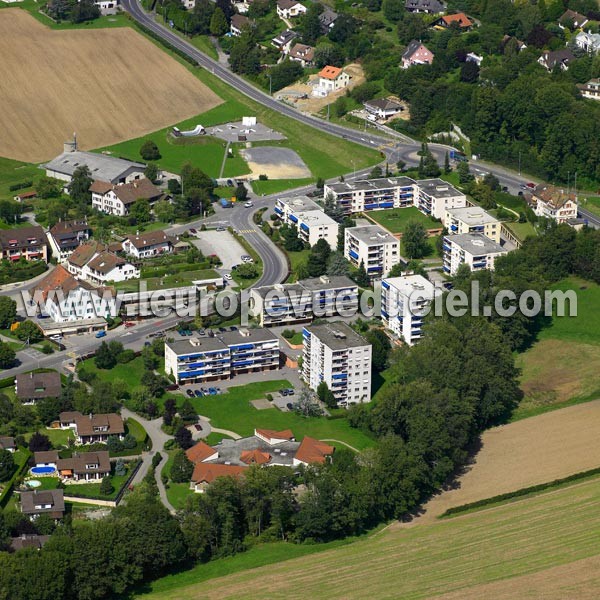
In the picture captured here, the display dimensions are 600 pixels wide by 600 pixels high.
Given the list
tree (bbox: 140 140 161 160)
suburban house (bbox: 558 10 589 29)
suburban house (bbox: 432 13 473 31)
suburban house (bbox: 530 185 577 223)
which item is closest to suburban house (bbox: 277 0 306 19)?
suburban house (bbox: 432 13 473 31)

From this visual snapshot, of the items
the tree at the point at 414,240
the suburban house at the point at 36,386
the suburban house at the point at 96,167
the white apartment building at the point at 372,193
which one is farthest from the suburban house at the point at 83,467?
the suburban house at the point at 96,167

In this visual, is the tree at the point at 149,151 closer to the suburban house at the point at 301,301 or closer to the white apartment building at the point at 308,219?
the white apartment building at the point at 308,219

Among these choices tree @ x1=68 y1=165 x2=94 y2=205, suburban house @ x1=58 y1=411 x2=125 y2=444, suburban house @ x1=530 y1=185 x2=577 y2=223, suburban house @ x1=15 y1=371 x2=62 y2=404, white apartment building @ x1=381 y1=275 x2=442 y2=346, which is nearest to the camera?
suburban house @ x1=58 y1=411 x2=125 y2=444

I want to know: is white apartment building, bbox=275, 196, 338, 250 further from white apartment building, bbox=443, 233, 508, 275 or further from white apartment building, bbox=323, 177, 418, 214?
white apartment building, bbox=443, 233, 508, 275

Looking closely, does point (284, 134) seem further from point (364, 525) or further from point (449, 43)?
point (364, 525)

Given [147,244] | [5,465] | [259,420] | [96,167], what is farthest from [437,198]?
[5,465]

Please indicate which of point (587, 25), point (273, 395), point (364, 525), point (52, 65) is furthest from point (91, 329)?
point (587, 25)
